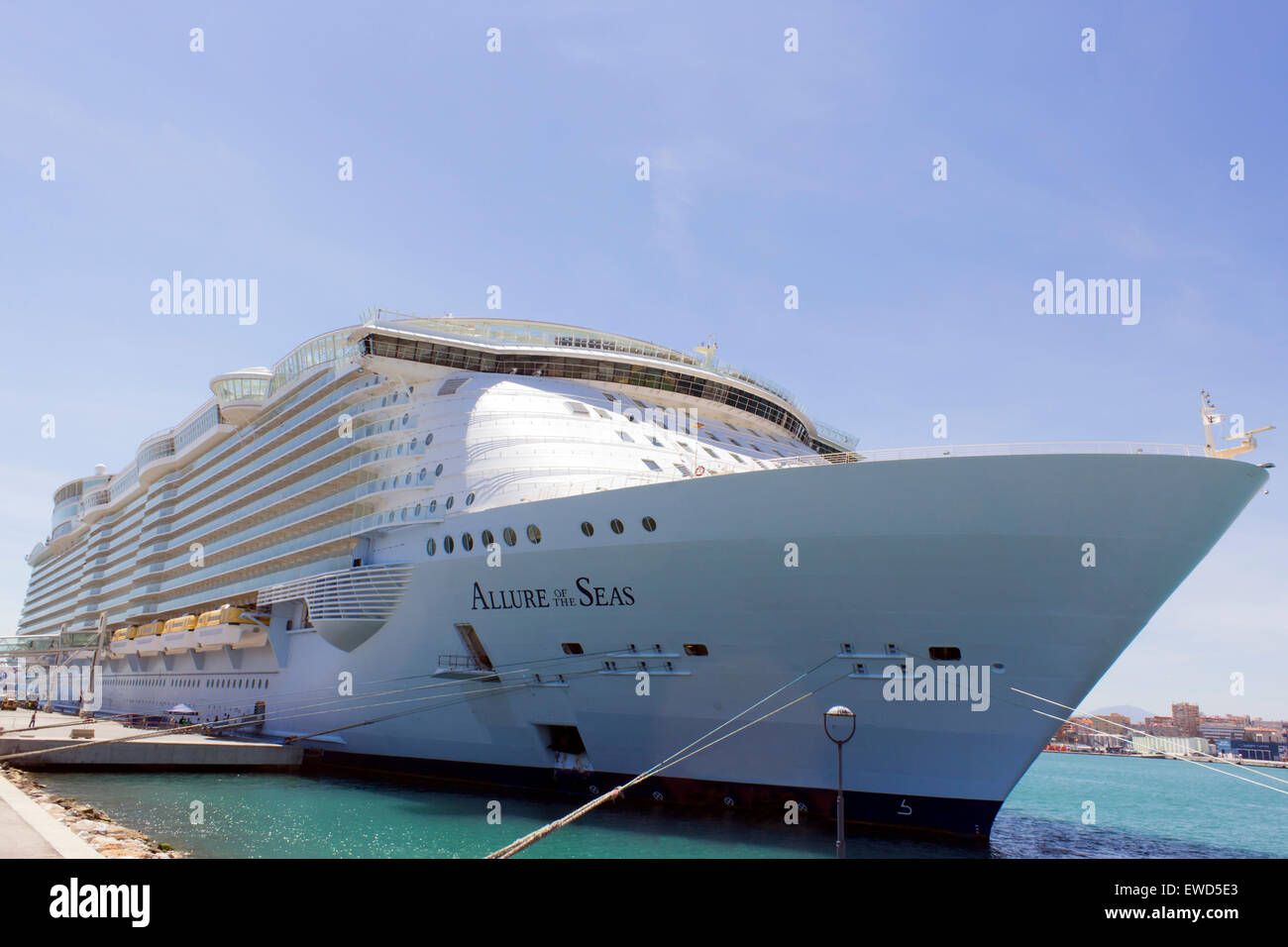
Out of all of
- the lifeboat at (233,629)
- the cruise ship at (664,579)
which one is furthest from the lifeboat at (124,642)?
the cruise ship at (664,579)

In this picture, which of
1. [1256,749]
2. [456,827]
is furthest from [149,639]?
[1256,749]

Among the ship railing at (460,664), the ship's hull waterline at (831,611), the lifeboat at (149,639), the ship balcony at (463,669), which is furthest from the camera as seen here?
the lifeboat at (149,639)

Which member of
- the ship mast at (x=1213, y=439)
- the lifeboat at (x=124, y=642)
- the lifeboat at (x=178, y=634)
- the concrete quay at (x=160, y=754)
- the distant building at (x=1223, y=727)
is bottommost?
the distant building at (x=1223, y=727)

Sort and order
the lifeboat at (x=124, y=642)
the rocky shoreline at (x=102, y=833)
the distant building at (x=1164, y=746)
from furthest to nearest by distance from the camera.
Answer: the lifeboat at (x=124, y=642) → the rocky shoreline at (x=102, y=833) → the distant building at (x=1164, y=746)

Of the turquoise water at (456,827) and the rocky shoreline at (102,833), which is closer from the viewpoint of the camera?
the rocky shoreline at (102,833)

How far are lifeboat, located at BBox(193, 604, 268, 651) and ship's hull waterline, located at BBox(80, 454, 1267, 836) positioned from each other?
13225 millimetres

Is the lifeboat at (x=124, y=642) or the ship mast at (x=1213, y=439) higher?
the ship mast at (x=1213, y=439)

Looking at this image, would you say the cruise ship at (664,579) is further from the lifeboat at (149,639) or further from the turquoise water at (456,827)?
the lifeboat at (149,639)

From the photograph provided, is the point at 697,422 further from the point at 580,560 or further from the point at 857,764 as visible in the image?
the point at 857,764

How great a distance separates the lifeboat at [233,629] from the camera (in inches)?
1153

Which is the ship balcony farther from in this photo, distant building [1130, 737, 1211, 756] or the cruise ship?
distant building [1130, 737, 1211, 756]

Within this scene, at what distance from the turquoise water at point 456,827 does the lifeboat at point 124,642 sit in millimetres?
18461

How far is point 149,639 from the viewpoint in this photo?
3956 cm

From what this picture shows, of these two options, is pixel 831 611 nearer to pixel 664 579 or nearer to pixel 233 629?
pixel 664 579
